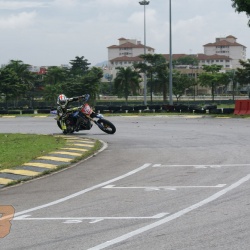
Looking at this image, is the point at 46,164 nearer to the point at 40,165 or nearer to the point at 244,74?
the point at 40,165

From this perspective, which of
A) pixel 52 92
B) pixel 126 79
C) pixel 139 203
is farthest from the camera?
pixel 52 92

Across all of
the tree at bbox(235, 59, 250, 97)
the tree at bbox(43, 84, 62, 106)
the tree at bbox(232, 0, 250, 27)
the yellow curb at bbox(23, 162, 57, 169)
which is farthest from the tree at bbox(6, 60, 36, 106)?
the yellow curb at bbox(23, 162, 57, 169)

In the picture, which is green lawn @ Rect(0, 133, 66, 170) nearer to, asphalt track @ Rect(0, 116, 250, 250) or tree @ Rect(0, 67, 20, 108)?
asphalt track @ Rect(0, 116, 250, 250)

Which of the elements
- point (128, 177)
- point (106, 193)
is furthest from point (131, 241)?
point (128, 177)

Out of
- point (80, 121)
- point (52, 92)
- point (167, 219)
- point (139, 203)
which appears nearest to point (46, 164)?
point (139, 203)

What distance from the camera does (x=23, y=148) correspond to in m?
19.0

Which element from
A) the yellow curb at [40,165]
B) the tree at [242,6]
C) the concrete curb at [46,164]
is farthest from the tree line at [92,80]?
the yellow curb at [40,165]

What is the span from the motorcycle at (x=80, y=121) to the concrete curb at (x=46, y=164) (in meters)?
5.02

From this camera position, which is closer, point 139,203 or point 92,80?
point 139,203

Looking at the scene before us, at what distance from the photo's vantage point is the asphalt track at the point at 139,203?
7.58 m

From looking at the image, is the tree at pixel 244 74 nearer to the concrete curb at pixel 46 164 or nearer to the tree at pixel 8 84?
the tree at pixel 8 84

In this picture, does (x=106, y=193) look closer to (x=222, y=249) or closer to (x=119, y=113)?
(x=222, y=249)

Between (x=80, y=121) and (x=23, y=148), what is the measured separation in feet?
21.7

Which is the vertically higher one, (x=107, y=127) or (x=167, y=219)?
(x=107, y=127)
